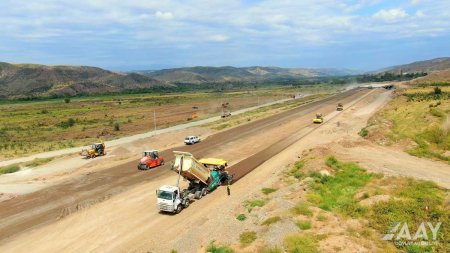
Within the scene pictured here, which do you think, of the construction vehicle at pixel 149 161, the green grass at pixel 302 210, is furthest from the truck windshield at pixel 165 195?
the construction vehicle at pixel 149 161

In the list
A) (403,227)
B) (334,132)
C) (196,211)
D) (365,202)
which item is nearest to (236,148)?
(334,132)

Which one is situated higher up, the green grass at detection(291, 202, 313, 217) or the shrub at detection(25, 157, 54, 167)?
the green grass at detection(291, 202, 313, 217)

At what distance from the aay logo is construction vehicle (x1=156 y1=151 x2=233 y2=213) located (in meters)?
15.5

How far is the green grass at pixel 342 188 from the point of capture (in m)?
26.5

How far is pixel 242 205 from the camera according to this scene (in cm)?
2953

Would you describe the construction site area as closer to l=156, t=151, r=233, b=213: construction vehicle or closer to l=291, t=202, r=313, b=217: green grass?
l=156, t=151, r=233, b=213: construction vehicle

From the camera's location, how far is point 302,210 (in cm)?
2578

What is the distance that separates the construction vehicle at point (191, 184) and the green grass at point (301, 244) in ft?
37.6

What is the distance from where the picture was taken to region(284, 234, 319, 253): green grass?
66.6 feet

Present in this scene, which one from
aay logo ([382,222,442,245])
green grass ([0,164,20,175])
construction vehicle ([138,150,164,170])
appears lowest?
green grass ([0,164,20,175])

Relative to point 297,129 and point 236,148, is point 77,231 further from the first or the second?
point 297,129

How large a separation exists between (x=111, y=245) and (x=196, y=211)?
733 centimetres

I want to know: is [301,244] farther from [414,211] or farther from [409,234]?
[414,211]

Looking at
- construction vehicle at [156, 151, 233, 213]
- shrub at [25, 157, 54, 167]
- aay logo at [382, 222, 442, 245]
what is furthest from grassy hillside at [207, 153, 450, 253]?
shrub at [25, 157, 54, 167]
